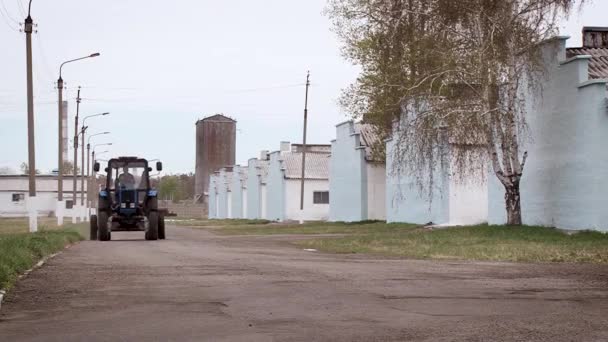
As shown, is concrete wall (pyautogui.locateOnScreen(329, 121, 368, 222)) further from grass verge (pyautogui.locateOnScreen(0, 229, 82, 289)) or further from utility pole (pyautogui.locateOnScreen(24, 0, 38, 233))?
grass verge (pyautogui.locateOnScreen(0, 229, 82, 289))

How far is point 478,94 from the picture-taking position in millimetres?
29625

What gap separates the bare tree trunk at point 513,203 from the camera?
3092 cm

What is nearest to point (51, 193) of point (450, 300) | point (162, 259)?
point (162, 259)

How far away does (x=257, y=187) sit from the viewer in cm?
8244

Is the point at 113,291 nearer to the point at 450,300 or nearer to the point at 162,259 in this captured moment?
the point at 450,300

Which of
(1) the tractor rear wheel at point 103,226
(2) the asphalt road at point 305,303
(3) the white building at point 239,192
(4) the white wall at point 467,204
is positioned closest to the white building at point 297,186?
(3) the white building at point 239,192

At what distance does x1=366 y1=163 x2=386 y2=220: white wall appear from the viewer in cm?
5428

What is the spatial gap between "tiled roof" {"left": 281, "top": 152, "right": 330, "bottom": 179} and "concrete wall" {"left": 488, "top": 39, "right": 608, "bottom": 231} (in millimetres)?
39404

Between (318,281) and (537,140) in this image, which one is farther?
(537,140)

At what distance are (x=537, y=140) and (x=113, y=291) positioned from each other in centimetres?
2245

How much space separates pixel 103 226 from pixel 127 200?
46.1 inches

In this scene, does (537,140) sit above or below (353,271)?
above

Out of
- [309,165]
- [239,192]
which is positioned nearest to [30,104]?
[309,165]

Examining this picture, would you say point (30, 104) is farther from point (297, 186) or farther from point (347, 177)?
point (297, 186)
